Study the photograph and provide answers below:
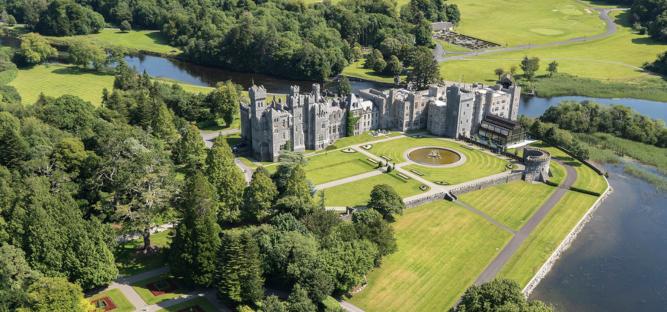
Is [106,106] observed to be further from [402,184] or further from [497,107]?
[497,107]

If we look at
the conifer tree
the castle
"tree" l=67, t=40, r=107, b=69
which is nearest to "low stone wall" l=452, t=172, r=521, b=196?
A: the castle

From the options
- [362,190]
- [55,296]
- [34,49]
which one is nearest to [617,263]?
[362,190]

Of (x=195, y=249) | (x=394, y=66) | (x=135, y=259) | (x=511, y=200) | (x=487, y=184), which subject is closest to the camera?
(x=195, y=249)

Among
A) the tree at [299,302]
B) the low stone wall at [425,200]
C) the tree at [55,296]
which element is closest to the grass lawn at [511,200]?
the low stone wall at [425,200]

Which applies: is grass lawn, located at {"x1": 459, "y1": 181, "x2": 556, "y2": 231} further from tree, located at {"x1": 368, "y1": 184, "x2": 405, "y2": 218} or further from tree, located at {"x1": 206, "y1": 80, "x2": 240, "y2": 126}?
tree, located at {"x1": 206, "y1": 80, "x2": 240, "y2": 126}

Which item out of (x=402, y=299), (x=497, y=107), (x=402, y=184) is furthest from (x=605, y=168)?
(x=402, y=299)

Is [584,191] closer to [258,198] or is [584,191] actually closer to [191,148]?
[258,198]
